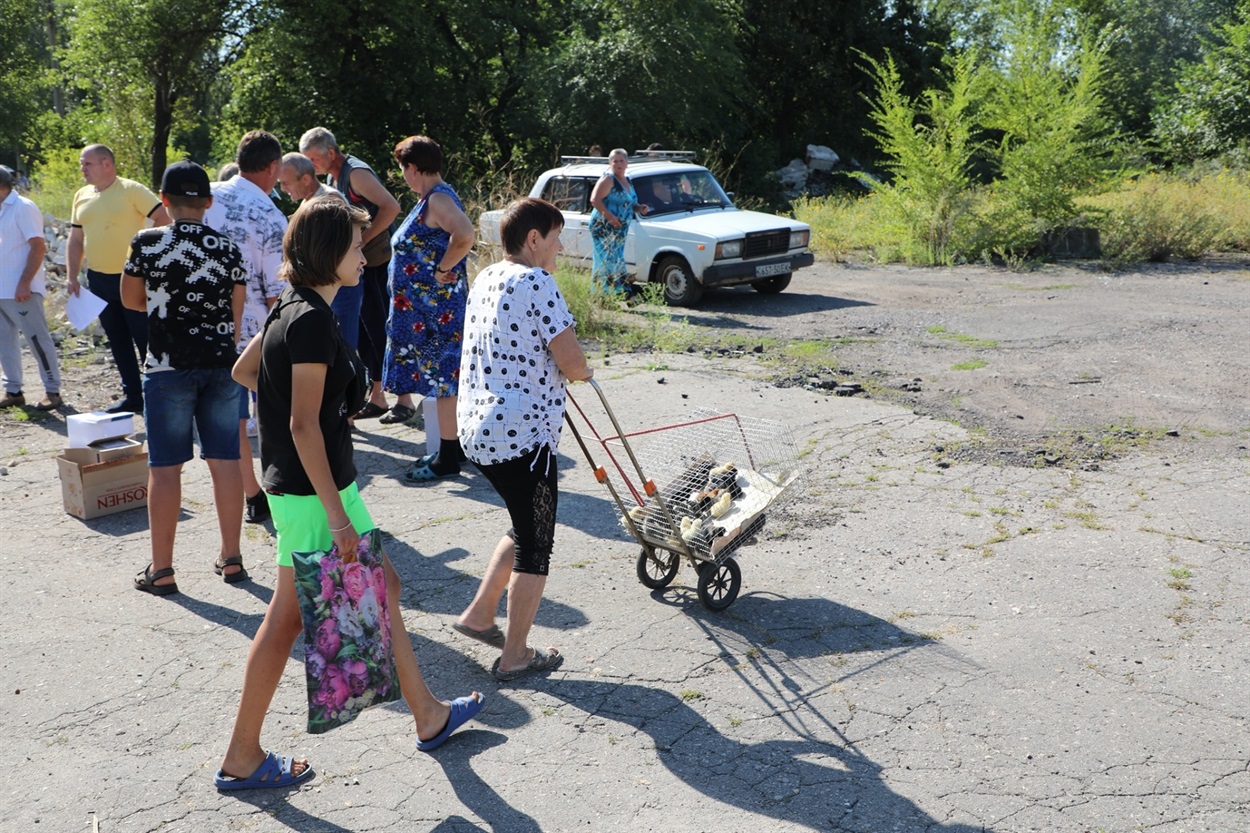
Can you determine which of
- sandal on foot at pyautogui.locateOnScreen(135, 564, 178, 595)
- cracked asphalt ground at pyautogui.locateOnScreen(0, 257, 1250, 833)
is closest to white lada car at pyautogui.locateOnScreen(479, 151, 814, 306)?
cracked asphalt ground at pyautogui.locateOnScreen(0, 257, 1250, 833)

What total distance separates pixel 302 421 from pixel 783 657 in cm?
237

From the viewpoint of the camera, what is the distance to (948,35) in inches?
1382

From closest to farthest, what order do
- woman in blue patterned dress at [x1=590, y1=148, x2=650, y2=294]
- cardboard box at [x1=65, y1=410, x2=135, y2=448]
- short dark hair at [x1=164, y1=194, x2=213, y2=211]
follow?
short dark hair at [x1=164, y1=194, x2=213, y2=211], cardboard box at [x1=65, y1=410, x2=135, y2=448], woman in blue patterned dress at [x1=590, y1=148, x2=650, y2=294]

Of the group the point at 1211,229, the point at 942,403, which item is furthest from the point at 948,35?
the point at 942,403

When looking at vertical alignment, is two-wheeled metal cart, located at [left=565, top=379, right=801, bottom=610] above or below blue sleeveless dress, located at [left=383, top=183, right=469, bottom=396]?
below

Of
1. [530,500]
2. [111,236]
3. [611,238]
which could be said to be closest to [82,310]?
[111,236]

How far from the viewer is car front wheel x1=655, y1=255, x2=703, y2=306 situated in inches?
551

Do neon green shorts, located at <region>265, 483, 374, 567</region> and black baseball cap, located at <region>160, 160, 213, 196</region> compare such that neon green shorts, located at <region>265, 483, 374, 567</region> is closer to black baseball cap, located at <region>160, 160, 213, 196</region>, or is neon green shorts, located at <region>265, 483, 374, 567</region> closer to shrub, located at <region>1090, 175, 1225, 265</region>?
black baseball cap, located at <region>160, 160, 213, 196</region>

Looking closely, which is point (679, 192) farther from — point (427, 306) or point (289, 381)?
point (289, 381)

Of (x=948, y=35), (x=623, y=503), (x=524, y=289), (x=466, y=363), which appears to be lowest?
(x=623, y=503)

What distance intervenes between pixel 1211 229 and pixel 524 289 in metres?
17.3

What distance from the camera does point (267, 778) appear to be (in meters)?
3.80

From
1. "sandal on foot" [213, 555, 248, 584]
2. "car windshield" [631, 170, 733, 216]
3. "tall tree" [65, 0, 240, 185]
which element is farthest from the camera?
"tall tree" [65, 0, 240, 185]

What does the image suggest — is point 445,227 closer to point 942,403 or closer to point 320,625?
point 320,625
